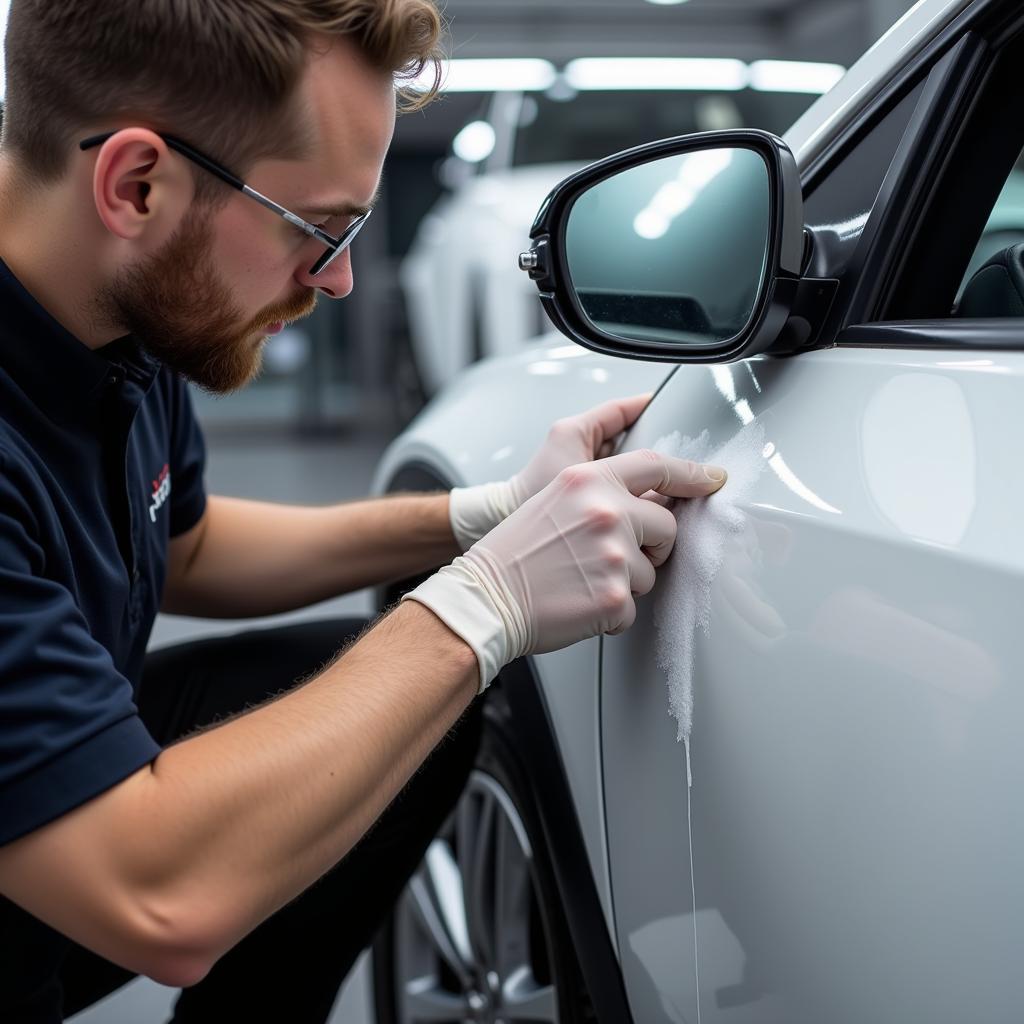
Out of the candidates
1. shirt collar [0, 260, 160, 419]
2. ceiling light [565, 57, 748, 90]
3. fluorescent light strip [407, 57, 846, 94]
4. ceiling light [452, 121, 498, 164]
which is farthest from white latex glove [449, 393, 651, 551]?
ceiling light [452, 121, 498, 164]

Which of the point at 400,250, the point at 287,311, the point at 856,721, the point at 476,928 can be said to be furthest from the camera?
the point at 400,250

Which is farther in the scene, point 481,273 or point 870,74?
point 481,273

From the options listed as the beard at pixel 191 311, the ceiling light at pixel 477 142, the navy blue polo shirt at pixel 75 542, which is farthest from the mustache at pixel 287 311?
the ceiling light at pixel 477 142


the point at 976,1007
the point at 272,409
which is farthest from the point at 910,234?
the point at 272,409

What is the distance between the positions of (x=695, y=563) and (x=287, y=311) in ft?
1.62

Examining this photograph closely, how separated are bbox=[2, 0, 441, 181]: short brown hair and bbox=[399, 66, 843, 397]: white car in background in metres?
2.69

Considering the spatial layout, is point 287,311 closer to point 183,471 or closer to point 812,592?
point 183,471

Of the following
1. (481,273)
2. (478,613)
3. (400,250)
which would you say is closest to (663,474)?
(478,613)

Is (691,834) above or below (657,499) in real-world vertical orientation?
below

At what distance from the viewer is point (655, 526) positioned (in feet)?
2.83

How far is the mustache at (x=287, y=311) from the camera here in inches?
42.2

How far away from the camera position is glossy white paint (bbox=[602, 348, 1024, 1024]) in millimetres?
600

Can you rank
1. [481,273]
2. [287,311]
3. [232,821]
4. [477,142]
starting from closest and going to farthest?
[232,821] → [287,311] → [481,273] → [477,142]

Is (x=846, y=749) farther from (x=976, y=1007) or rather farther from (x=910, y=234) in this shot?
(x=910, y=234)
